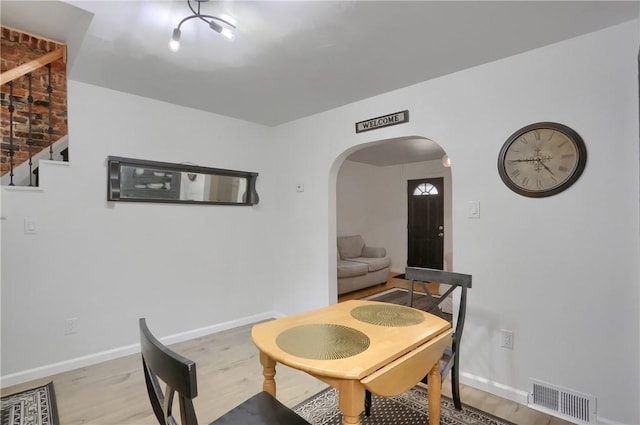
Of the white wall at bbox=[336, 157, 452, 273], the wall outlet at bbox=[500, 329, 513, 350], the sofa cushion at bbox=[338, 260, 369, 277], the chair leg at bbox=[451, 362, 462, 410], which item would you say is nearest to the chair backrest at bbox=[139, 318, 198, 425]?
the chair leg at bbox=[451, 362, 462, 410]

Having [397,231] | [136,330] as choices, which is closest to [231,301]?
[136,330]

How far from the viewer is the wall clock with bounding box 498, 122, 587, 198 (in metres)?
2.01

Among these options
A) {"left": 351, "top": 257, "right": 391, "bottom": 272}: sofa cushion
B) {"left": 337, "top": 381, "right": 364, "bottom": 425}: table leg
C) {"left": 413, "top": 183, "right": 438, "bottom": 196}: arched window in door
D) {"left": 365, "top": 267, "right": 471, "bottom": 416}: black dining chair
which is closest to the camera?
{"left": 337, "top": 381, "right": 364, "bottom": 425}: table leg

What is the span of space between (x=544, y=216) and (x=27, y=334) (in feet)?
12.9

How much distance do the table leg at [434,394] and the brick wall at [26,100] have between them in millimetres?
3630

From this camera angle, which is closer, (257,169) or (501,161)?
(501,161)

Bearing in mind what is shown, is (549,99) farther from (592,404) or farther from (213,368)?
(213,368)

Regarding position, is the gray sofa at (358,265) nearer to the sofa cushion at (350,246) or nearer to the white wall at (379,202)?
the sofa cushion at (350,246)

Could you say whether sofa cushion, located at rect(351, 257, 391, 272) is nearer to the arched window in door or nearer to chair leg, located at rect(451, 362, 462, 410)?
the arched window in door

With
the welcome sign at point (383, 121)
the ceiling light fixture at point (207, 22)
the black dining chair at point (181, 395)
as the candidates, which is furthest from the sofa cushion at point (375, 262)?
the ceiling light fixture at point (207, 22)

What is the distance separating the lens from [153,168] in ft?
10.1

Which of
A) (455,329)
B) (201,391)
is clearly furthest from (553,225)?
(201,391)

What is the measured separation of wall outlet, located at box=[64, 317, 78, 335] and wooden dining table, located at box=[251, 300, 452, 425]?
208cm

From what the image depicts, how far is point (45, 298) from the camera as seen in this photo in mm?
2561
